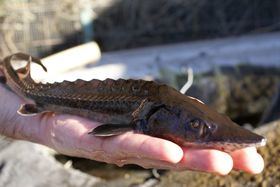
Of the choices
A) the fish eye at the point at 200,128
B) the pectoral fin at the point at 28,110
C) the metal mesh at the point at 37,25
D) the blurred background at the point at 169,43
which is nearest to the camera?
the fish eye at the point at 200,128

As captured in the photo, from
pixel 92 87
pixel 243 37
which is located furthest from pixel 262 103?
pixel 92 87

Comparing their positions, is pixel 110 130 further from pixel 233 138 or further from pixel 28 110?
pixel 28 110

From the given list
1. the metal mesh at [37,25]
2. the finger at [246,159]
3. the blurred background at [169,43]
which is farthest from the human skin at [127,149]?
the metal mesh at [37,25]

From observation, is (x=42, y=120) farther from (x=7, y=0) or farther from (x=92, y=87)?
(x=7, y=0)

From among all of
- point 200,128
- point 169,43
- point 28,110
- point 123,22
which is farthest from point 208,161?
point 169,43

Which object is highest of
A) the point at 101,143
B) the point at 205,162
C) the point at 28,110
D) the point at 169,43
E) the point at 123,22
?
the point at 205,162

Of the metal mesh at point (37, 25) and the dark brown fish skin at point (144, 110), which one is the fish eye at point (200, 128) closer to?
the dark brown fish skin at point (144, 110)

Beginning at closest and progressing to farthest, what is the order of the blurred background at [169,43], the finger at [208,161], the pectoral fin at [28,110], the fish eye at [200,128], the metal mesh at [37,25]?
1. the finger at [208,161]
2. the fish eye at [200,128]
3. the pectoral fin at [28,110]
4. the blurred background at [169,43]
5. the metal mesh at [37,25]
